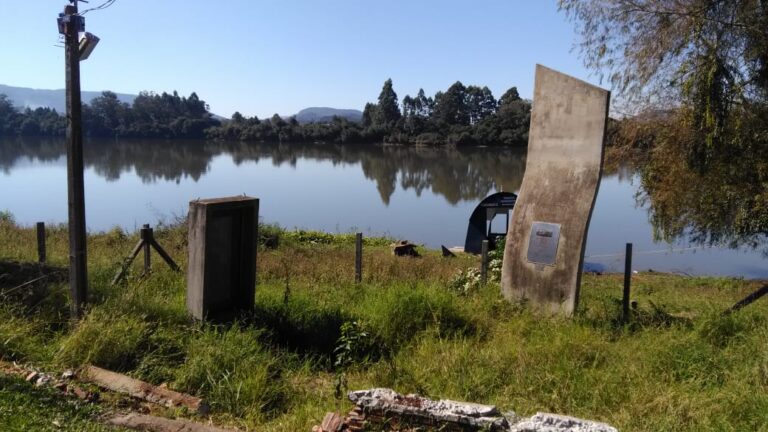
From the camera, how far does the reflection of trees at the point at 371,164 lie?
1505 inches

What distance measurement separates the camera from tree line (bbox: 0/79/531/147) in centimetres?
8569

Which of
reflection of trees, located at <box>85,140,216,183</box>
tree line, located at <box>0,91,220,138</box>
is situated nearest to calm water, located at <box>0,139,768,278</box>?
reflection of trees, located at <box>85,140,216,183</box>

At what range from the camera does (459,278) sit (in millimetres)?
8258

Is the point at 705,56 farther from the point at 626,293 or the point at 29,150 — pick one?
the point at 29,150

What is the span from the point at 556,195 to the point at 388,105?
8956 centimetres

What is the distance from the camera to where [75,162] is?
211 inches

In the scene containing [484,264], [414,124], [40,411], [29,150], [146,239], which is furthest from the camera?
[414,124]

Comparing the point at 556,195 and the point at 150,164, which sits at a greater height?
the point at 556,195

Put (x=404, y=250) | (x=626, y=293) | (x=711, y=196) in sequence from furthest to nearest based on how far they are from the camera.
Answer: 1. (x=404, y=250)
2. (x=711, y=196)
3. (x=626, y=293)

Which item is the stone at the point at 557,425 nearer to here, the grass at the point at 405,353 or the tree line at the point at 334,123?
the grass at the point at 405,353

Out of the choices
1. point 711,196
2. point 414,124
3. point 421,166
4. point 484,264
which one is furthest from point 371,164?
point 484,264

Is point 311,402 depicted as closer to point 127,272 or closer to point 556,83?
point 127,272

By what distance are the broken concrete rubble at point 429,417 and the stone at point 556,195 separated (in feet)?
12.2

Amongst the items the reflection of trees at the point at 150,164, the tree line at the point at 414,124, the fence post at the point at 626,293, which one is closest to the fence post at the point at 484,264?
the fence post at the point at 626,293
